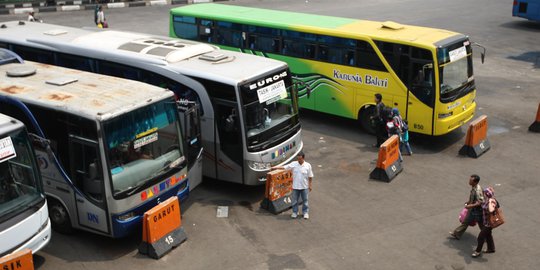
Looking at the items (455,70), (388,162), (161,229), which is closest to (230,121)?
(161,229)

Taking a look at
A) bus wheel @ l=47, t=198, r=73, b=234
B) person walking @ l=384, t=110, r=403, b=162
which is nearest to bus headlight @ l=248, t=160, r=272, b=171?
bus wheel @ l=47, t=198, r=73, b=234

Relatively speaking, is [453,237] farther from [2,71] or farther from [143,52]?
[2,71]

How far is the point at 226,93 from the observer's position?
13352 mm

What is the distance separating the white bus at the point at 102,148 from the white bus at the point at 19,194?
63 cm

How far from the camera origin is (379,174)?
1510 cm

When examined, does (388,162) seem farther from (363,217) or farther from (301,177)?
(301,177)

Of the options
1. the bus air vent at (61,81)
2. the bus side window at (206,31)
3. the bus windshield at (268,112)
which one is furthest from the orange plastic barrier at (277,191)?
the bus side window at (206,31)

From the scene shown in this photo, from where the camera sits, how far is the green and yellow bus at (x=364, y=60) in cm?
1661

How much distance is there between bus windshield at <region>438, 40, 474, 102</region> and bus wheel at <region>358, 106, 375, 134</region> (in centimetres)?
214

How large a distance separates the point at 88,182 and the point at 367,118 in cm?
899

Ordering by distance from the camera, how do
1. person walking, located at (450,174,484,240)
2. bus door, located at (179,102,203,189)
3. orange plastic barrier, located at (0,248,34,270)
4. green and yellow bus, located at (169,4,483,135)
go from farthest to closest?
green and yellow bus, located at (169,4,483,135), bus door, located at (179,102,203,189), person walking, located at (450,174,484,240), orange plastic barrier, located at (0,248,34,270)

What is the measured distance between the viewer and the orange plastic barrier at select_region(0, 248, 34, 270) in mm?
9938

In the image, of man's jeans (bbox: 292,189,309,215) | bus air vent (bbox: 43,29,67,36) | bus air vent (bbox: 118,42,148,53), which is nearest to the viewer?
man's jeans (bbox: 292,189,309,215)

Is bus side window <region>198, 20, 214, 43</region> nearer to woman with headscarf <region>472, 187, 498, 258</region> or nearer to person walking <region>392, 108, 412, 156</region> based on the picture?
person walking <region>392, 108, 412, 156</region>
